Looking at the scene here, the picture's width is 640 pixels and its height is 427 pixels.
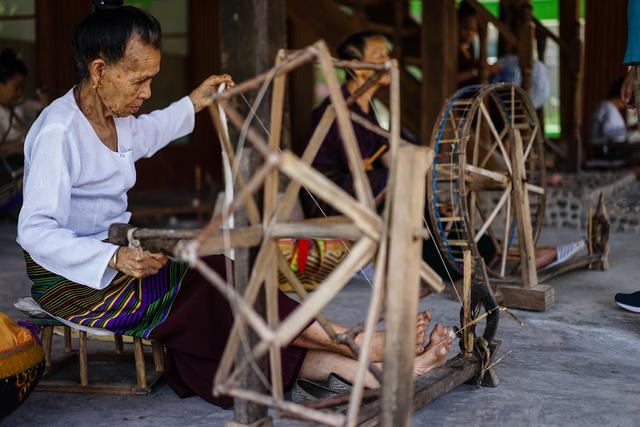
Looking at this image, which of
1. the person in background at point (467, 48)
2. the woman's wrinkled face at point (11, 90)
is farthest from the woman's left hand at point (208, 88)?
the person in background at point (467, 48)

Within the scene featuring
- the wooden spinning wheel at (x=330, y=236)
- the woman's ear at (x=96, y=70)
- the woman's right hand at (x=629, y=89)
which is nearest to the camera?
the wooden spinning wheel at (x=330, y=236)

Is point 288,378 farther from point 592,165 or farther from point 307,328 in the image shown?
point 592,165

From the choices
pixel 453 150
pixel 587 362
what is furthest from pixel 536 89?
pixel 587 362

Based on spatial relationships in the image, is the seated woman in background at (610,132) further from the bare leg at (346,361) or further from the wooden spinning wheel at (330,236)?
the wooden spinning wheel at (330,236)

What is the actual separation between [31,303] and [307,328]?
2.82 ft

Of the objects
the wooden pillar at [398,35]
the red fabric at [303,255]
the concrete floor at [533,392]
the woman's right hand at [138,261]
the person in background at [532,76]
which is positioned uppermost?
the wooden pillar at [398,35]

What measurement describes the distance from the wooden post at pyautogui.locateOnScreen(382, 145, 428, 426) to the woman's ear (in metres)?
1.00

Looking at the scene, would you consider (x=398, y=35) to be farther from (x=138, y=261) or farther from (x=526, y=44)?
(x=138, y=261)

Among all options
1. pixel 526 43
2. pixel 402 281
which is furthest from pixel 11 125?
pixel 402 281

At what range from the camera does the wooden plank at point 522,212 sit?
131 inches

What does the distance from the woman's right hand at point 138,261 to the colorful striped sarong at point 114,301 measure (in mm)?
272

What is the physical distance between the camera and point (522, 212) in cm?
337

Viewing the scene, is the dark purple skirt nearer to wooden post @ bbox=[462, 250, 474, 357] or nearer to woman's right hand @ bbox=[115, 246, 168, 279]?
woman's right hand @ bbox=[115, 246, 168, 279]

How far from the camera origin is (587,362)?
8.99 ft
